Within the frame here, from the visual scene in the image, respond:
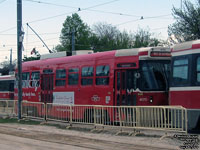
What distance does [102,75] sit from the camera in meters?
18.4

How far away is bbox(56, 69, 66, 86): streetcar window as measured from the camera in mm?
21150

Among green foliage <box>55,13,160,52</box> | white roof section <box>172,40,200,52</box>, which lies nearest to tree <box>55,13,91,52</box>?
green foliage <box>55,13,160,52</box>

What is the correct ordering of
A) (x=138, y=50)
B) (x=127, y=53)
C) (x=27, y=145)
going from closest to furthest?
(x=27, y=145)
(x=138, y=50)
(x=127, y=53)

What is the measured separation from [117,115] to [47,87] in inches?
301

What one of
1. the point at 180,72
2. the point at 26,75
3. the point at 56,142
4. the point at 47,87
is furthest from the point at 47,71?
the point at 180,72

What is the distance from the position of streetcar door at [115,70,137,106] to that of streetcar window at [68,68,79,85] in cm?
325

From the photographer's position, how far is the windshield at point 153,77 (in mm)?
16688

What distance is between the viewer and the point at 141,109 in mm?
14648

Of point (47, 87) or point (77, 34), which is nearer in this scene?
point (47, 87)

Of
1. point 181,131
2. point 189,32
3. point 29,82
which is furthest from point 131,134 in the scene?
point 189,32

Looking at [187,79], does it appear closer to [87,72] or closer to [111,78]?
[111,78]

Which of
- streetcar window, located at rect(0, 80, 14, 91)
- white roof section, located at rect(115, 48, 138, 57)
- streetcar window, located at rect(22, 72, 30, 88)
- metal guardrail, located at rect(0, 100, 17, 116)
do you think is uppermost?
white roof section, located at rect(115, 48, 138, 57)

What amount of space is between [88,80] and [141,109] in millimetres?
5239

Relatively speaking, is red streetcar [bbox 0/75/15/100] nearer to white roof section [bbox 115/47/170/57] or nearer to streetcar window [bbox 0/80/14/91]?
streetcar window [bbox 0/80/14/91]
